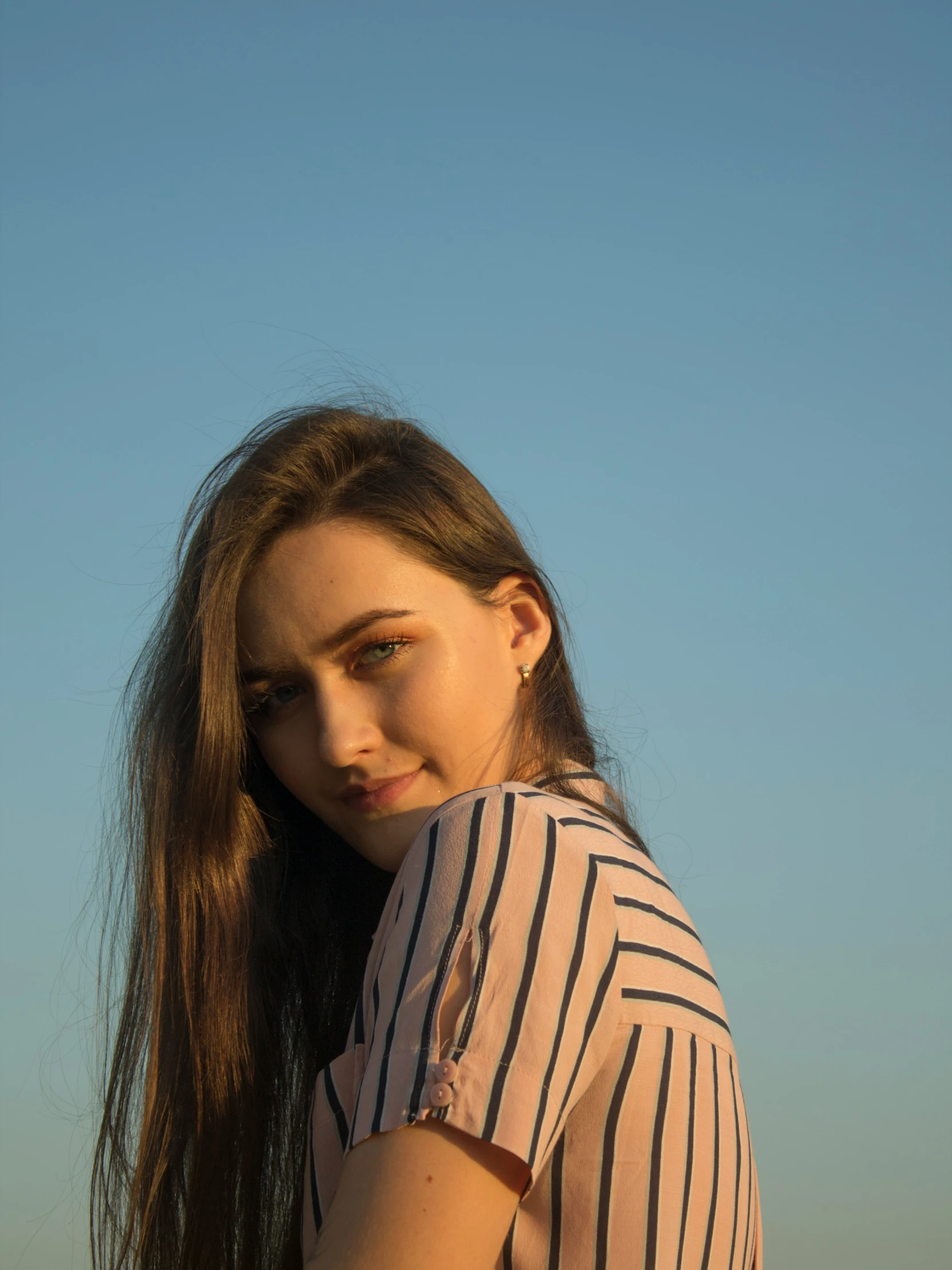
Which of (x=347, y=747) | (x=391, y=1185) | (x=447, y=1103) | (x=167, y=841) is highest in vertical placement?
(x=347, y=747)

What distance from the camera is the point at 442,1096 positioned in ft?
5.39

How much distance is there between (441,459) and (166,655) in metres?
0.90

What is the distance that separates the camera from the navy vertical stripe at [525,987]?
5.37ft

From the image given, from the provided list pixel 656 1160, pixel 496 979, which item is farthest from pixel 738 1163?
pixel 496 979

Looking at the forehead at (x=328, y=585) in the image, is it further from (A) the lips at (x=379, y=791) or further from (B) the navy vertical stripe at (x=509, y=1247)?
(B) the navy vertical stripe at (x=509, y=1247)

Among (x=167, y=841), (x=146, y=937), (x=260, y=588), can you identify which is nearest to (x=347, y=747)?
(x=260, y=588)

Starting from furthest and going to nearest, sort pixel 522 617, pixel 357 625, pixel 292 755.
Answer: pixel 522 617 → pixel 292 755 → pixel 357 625

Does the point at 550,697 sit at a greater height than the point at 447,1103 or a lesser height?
greater

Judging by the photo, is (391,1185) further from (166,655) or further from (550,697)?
(166,655)

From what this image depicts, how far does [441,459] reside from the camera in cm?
329

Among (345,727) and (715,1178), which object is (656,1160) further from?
(345,727)

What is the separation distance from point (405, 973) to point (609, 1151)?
400 mm

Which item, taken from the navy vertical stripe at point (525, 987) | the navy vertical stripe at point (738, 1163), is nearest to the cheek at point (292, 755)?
the navy vertical stripe at point (525, 987)

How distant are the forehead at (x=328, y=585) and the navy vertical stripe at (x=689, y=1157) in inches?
47.7
